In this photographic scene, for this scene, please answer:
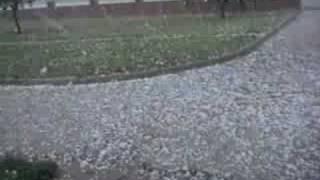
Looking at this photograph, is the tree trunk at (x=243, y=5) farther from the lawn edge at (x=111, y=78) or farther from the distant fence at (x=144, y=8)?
the lawn edge at (x=111, y=78)

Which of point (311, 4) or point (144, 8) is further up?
point (144, 8)

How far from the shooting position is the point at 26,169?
8.05 m

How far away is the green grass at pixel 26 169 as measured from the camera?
A: 25.8ft

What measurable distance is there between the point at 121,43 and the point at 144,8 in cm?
938

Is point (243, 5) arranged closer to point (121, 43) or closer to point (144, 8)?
point (144, 8)

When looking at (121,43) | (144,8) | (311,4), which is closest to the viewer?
(121,43)

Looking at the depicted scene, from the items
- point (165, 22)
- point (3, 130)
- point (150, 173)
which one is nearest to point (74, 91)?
point (3, 130)

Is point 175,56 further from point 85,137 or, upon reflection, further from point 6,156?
point 6,156

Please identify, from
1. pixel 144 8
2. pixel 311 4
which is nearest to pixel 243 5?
pixel 311 4

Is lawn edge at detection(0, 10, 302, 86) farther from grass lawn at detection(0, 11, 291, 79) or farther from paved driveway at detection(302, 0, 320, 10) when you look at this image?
paved driveway at detection(302, 0, 320, 10)

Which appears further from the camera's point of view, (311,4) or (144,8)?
(144,8)

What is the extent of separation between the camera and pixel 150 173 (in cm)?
814

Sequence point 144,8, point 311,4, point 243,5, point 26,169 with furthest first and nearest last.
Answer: point 144,8
point 311,4
point 243,5
point 26,169

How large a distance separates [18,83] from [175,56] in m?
3.62
